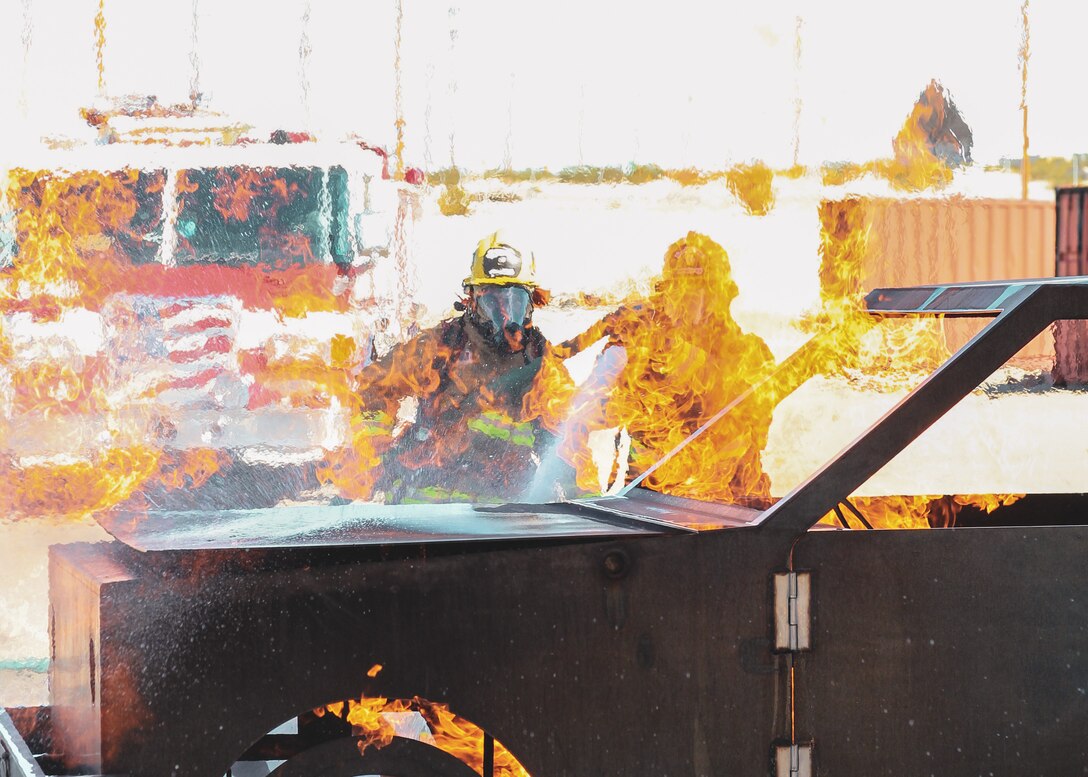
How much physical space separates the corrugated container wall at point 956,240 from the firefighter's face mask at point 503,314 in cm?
955

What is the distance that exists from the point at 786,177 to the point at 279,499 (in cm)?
1192

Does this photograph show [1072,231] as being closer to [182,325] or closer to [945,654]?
[182,325]

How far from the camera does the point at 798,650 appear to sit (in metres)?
2.64

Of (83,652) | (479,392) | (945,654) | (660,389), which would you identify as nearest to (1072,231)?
(660,389)

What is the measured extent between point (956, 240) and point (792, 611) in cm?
1367

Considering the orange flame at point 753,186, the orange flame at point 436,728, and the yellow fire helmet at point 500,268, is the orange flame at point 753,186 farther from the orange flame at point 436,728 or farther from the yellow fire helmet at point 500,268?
the orange flame at point 436,728

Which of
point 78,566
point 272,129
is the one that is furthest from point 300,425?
point 78,566

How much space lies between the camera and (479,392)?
596 cm

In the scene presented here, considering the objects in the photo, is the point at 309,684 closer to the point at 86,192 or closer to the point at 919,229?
the point at 86,192

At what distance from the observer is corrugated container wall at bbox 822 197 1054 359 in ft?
49.2

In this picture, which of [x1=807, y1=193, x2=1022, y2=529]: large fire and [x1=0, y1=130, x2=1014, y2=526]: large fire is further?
[x1=0, y1=130, x2=1014, y2=526]: large fire

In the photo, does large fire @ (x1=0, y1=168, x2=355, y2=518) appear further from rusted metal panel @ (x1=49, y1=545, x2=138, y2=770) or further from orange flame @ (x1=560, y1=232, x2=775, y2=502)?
rusted metal panel @ (x1=49, y1=545, x2=138, y2=770)

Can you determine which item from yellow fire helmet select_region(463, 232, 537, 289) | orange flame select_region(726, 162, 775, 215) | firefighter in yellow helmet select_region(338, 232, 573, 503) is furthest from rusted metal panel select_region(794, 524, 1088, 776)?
orange flame select_region(726, 162, 775, 215)

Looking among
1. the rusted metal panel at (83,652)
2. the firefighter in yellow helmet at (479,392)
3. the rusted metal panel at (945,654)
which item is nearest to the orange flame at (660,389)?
the firefighter in yellow helmet at (479,392)
